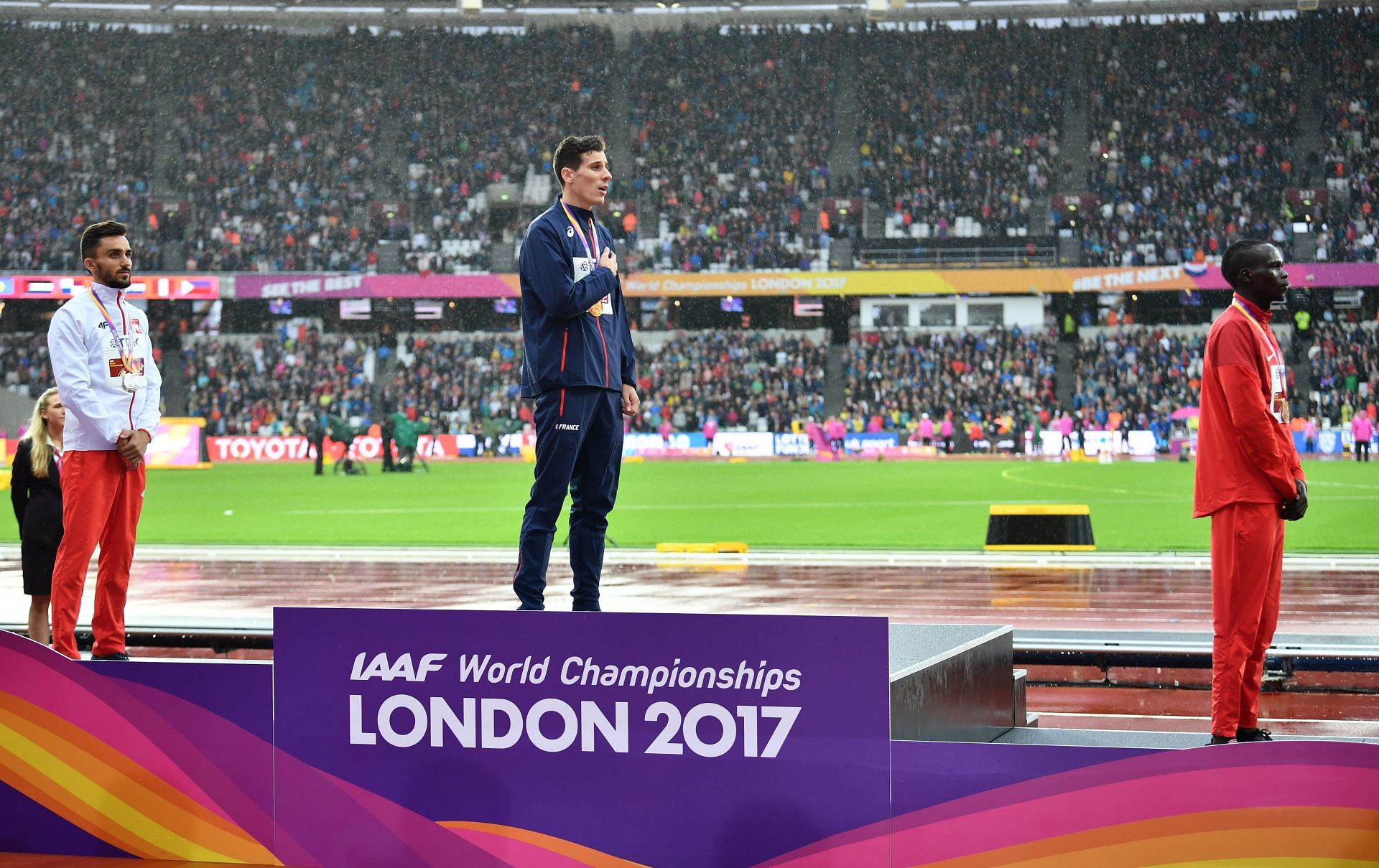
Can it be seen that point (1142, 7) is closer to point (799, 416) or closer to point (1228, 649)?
point (799, 416)

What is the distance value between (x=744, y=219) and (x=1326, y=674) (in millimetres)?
32853

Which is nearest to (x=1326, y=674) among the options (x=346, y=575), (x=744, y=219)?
(x=346, y=575)

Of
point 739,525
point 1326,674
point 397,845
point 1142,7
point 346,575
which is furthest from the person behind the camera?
point 1142,7

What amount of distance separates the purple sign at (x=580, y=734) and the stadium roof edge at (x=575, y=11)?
1398 inches

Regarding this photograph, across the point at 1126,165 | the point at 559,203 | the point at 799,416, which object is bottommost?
the point at 799,416

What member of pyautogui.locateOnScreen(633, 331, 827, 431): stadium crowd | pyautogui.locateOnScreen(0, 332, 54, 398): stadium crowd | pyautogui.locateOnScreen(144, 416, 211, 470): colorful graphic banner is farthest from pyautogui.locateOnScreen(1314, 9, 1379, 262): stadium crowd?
pyautogui.locateOnScreen(0, 332, 54, 398): stadium crowd

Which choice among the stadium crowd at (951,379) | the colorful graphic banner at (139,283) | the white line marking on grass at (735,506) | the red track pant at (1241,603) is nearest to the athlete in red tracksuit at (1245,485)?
the red track pant at (1241,603)

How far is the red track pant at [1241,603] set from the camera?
13.0 ft

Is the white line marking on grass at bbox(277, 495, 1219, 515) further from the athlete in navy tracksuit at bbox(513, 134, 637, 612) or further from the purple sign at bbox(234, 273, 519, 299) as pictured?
the purple sign at bbox(234, 273, 519, 299)

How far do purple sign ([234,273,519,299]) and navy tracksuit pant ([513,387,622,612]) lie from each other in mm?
32298

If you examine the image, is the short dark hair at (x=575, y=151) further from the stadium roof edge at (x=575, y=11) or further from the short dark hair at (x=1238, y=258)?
the stadium roof edge at (x=575, y=11)

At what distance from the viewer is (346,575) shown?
36.6 ft

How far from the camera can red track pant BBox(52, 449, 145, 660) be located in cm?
473

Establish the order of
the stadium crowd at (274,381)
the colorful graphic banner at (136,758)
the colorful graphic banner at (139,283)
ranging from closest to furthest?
the colorful graphic banner at (136,758) → the colorful graphic banner at (139,283) → the stadium crowd at (274,381)
